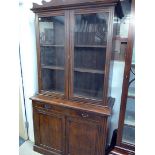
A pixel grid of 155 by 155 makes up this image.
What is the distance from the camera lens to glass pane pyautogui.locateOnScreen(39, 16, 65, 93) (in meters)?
1.70

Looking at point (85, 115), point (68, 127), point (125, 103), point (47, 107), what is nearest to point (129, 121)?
point (125, 103)

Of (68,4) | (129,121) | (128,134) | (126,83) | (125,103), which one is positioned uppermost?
(68,4)

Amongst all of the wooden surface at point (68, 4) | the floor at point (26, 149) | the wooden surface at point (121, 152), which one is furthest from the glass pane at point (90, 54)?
the floor at point (26, 149)

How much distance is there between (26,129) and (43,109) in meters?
0.74

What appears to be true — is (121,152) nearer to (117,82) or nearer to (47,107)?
(117,82)

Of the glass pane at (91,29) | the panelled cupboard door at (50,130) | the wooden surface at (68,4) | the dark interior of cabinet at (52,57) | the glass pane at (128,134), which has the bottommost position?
the panelled cupboard door at (50,130)

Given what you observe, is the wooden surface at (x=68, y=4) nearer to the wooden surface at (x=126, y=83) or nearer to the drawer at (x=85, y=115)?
the wooden surface at (x=126, y=83)

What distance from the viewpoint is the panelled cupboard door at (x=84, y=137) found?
1587 mm

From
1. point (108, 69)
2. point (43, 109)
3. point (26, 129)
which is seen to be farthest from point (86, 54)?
point (26, 129)

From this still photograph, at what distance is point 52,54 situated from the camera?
6.03 ft

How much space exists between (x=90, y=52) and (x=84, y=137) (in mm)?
981
